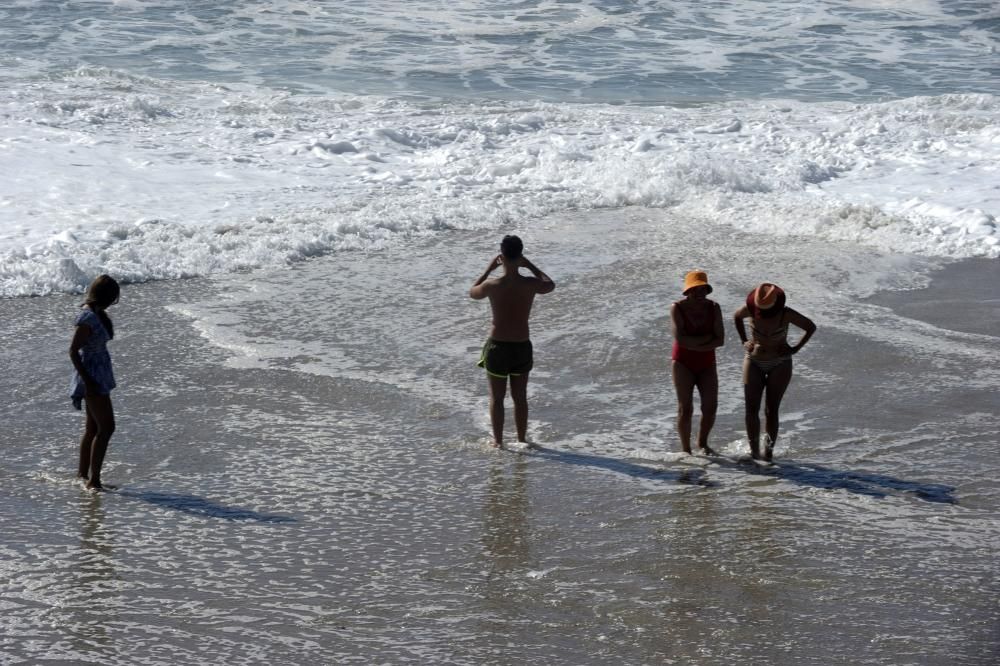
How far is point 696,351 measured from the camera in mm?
7754

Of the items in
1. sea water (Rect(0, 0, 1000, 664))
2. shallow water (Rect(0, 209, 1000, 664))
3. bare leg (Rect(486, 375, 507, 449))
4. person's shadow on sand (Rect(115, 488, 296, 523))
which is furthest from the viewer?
bare leg (Rect(486, 375, 507, 449))

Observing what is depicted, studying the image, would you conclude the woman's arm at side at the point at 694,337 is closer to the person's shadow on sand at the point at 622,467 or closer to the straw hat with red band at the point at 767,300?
the straw hat with red band at the point at 767,300

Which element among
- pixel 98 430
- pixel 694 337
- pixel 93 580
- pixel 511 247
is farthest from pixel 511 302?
pixel 93 580

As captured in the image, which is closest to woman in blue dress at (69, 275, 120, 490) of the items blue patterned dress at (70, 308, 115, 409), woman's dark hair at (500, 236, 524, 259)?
blue patterned dress at (70, 308, 115, 409)

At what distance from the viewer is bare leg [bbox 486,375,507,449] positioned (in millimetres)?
7930

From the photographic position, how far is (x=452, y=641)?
18.1 ft

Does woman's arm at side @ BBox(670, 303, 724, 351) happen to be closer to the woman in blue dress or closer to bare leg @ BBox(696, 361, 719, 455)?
bare leg @ BBox(696, 361, 719, 455)

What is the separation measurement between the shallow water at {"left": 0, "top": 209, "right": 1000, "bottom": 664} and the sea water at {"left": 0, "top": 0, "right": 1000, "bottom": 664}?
0.03m

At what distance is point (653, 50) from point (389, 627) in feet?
77.5

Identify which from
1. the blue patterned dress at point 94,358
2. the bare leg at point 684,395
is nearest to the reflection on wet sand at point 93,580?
the blue patterned dress at point 94,358

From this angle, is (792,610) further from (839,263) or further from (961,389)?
(839,263)

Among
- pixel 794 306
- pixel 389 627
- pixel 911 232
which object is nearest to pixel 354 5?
pixel 911 232

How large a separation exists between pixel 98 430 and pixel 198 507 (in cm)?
76

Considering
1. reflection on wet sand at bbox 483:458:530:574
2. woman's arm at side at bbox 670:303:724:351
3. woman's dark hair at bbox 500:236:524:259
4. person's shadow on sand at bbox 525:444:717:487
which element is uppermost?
woman's dark hair at bbox 500:236:524:259
